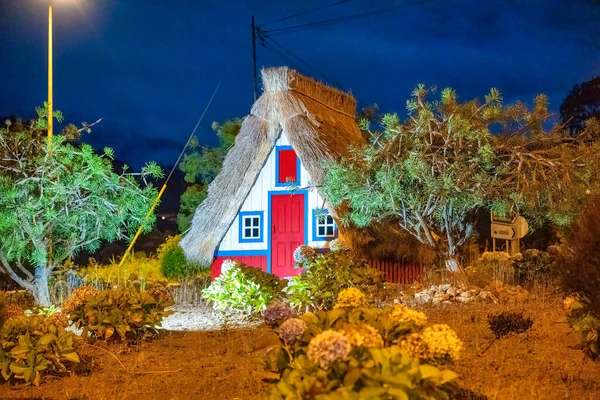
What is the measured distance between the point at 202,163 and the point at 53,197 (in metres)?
8.98

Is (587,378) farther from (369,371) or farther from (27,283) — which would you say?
(27,283)

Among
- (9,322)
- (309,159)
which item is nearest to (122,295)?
(9,322)

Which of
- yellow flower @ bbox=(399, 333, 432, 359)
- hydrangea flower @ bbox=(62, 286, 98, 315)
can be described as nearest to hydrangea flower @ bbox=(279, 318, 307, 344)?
yellow flower @ bbox=(399, 333, 432, 359)

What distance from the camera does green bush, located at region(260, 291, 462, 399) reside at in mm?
3535

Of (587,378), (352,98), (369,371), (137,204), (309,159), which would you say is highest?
(352,98)

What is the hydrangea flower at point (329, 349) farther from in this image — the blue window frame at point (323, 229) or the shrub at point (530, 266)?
the blue window frame at point (323, 229)

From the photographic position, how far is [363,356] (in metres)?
3.80

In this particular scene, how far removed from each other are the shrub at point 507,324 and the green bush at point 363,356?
3.97 metres

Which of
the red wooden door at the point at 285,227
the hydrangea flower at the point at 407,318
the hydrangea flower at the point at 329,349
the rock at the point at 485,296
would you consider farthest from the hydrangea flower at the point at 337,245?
the hydrangea flower at the point at 329,349

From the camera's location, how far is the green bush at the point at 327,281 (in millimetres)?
10414

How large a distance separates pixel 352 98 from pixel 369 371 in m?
16.1

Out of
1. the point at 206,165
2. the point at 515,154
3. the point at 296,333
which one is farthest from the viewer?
the point at 206,165

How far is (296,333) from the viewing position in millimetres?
4031

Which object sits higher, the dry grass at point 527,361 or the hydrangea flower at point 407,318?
the hydrangea flower at point 407,318
